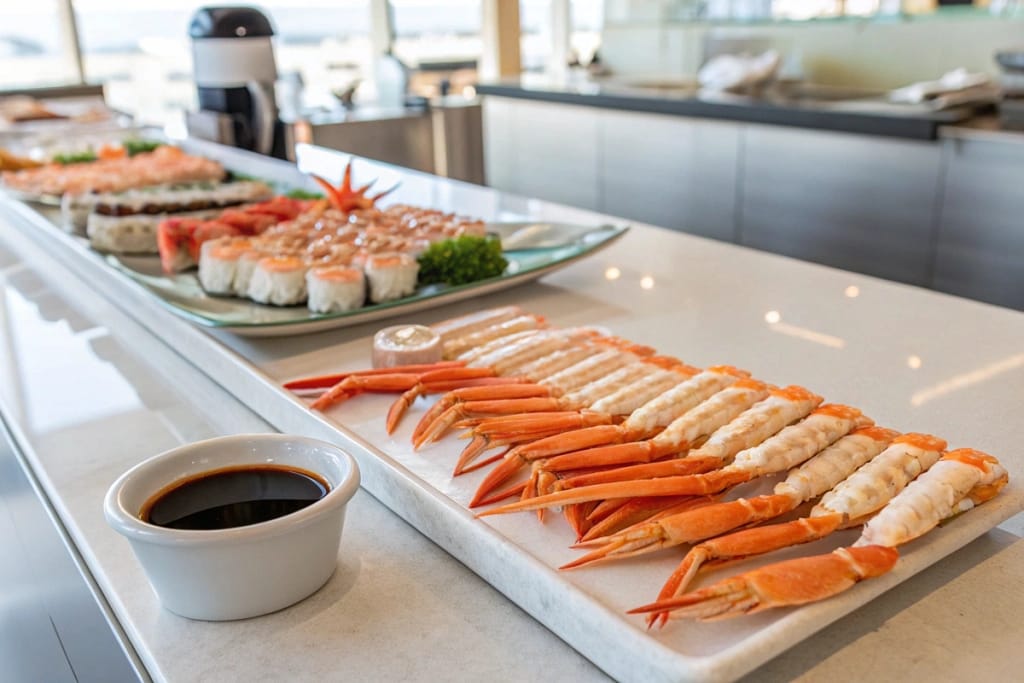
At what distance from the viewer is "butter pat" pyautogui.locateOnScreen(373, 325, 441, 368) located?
1020mm

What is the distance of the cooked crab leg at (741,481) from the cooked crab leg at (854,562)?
5cm

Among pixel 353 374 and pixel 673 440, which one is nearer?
pixel 673 440

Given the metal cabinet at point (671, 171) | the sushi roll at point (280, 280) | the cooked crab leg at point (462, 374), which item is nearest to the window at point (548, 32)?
the metal cabinet at point (671, 171)

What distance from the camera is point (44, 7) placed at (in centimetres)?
567

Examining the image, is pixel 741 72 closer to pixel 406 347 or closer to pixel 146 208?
pixel 146 208

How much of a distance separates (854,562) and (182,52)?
7.27 meters

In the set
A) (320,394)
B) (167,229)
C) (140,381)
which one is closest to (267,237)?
(167,229)

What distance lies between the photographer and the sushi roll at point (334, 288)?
46.8 inches

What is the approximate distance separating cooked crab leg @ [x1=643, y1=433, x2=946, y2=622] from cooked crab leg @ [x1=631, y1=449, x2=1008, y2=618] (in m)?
0.01

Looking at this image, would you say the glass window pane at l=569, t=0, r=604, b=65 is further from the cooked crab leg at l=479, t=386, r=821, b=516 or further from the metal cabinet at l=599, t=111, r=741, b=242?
the cooked crab leg at l=479, t=386, r=821, b=516

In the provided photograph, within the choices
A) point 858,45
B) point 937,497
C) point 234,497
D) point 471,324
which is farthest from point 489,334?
point 858,45

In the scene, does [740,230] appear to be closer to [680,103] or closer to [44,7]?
[680,103]

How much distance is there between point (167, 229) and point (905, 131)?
7.25 feet

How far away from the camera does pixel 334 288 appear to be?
1189mm
